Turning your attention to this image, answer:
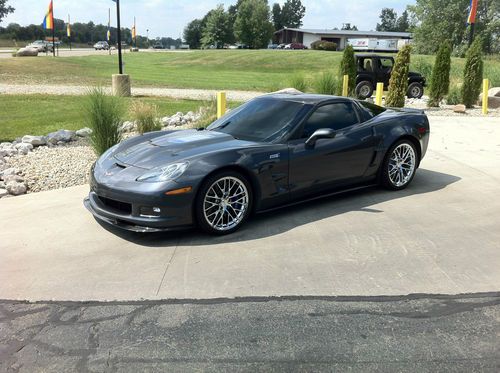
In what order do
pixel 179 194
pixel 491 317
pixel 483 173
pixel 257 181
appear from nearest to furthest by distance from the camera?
pixel 491 317, pixel 179 194, pixel 257 181, pixel 483 173

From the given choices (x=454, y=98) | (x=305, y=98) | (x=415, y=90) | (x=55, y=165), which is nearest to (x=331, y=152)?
(x=305, y=98)

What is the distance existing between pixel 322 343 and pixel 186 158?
234cm

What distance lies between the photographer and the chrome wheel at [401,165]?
6.22 metres

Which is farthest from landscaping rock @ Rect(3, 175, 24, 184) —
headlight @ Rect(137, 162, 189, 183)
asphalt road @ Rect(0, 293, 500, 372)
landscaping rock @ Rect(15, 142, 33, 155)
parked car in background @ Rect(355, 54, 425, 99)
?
parked car in background @ Rect(355, 54, 425, 99)

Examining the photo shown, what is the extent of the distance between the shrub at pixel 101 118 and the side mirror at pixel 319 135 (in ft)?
12.2

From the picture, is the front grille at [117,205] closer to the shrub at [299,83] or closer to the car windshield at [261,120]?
the car windshield at [261,120]

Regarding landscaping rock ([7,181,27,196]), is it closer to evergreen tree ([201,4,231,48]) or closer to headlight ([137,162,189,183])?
headlight ([137,162,189,183])

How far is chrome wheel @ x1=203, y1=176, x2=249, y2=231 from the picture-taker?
4.65m

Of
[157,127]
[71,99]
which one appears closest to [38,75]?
[71,99]

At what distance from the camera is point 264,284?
3748mm

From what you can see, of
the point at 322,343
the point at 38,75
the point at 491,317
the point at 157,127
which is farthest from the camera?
the point at 38,75

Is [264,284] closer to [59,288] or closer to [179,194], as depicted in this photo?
[179,194]

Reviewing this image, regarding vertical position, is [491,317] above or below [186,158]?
below

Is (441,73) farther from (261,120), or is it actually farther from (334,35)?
(334,35)
